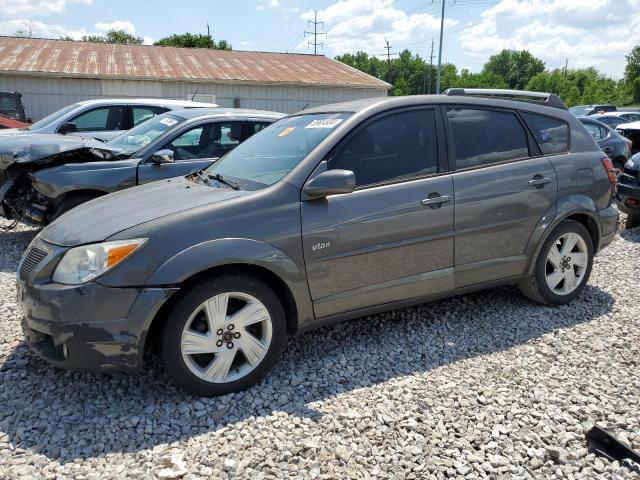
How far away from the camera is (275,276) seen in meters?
3.18

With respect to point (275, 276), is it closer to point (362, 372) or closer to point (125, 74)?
point (362, 372)

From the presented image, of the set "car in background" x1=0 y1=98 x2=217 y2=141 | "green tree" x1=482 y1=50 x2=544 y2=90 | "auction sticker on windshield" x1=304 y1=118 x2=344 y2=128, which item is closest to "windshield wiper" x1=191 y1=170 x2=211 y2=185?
"auction sticker on windshield" x1=304 y1=118 x2=344 y2=128

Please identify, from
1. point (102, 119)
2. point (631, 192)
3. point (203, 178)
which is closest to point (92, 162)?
point (203, 178)

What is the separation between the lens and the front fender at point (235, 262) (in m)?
2.84

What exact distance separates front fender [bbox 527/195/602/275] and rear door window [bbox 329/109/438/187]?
42.4 inches

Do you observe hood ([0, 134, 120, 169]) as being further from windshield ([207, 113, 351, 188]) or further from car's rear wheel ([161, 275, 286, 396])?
car's rear wheel ([161, 275, 286, 396])

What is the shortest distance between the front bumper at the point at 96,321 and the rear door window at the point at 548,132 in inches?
123

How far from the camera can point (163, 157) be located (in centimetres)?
579

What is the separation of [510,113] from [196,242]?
2736 mm

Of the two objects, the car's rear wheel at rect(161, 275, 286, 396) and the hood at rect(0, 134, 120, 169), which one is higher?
the hood at rect(0, 134, 120, 169)

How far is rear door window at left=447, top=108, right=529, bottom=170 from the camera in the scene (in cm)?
388

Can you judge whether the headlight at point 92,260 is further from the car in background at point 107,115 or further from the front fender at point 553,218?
the car in background at point 107,115

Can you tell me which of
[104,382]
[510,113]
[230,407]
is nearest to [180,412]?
[230,407]

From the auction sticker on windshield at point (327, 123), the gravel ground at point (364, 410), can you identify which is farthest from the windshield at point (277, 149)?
the gravel ground at point (364, 410)
